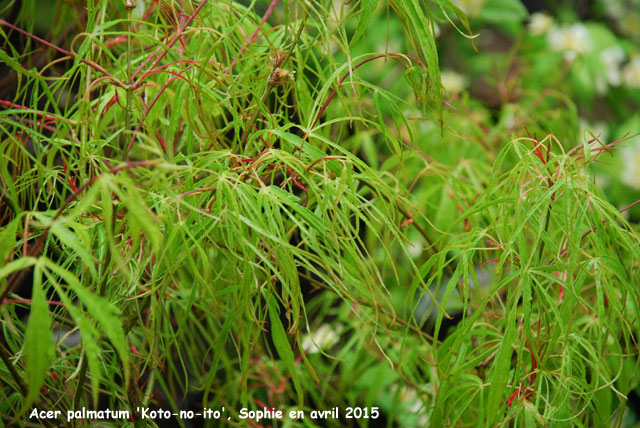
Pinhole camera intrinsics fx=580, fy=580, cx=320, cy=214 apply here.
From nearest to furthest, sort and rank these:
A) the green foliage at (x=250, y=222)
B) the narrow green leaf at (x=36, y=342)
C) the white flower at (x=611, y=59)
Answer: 1. the narrow green leaf at (x=36, y=342)
2. the green foliage at (x=250, y=222)
3. the white flower at (x=611, y=59)

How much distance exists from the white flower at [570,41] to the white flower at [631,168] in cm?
24

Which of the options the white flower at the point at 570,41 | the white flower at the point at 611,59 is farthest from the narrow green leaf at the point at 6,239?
the white flower at the point at 611,59

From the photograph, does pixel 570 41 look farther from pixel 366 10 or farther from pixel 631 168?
pixel 366 10

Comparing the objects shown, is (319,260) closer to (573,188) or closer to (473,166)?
(573,188)

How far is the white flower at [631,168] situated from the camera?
4.24ft

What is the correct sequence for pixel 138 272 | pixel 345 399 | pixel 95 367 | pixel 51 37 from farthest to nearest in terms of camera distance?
pixel 345 399
pixel 51 37
pixel 138 272
pixel 95 367

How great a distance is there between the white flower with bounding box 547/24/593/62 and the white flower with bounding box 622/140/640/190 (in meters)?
0.24

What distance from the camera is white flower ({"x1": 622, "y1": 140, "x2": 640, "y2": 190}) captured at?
129cm

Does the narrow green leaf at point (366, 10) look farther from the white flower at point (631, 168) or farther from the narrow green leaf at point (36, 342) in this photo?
the white flower at point (631, 168)

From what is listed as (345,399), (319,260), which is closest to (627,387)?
(319,260)

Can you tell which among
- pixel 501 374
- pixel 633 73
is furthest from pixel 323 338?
pixel 633 73

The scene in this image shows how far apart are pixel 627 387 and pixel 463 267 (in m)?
0.17

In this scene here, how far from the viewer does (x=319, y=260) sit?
398 mm

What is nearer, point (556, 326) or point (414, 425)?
point (556, 326)
